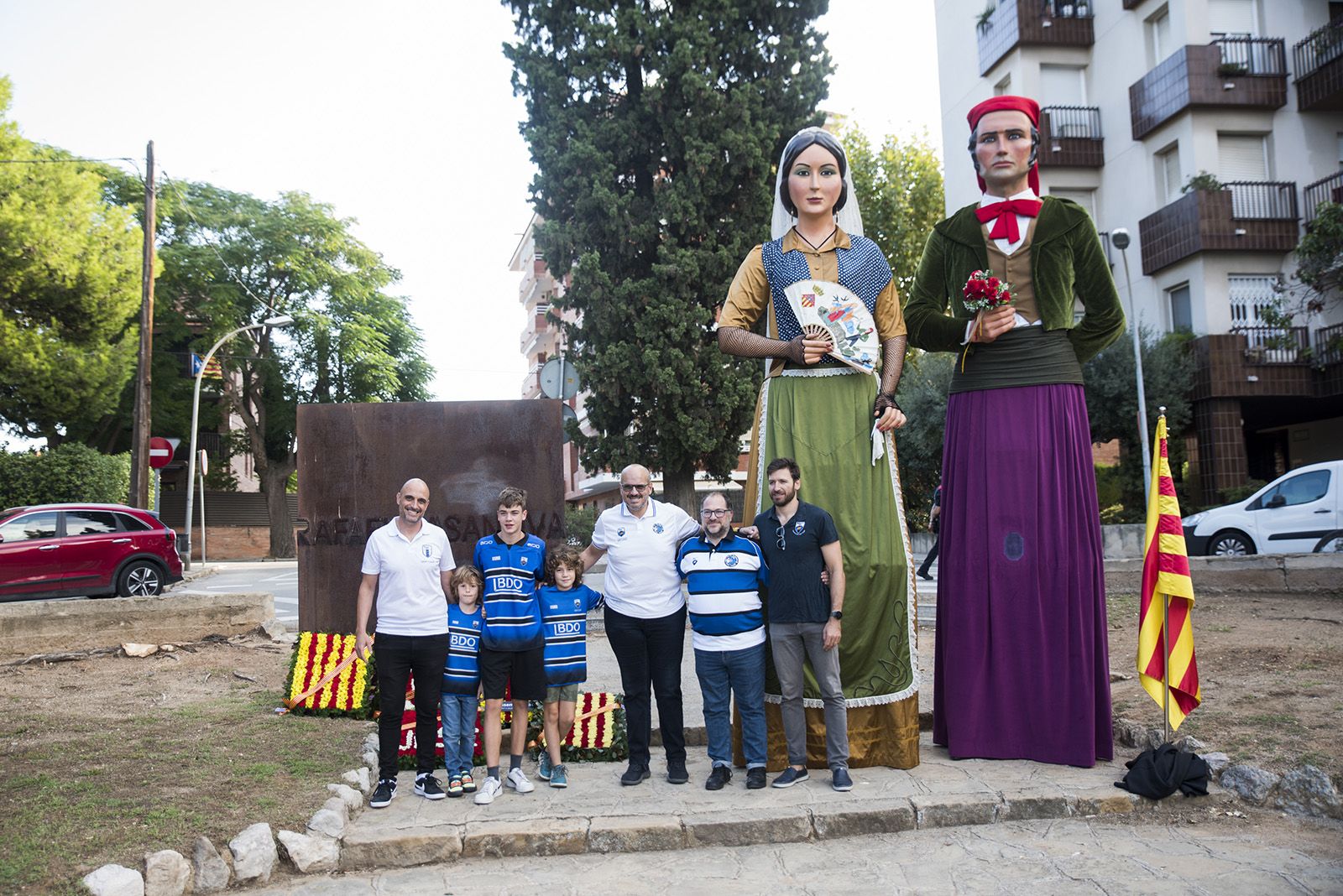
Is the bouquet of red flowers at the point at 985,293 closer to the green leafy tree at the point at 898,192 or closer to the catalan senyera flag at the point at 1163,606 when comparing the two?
the catalan senyera flag at the point at 1163,606

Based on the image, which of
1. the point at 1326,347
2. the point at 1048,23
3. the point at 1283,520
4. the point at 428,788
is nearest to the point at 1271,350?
the point at 1326,347

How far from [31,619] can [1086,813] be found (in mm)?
10182

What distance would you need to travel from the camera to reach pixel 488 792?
19.3 ft

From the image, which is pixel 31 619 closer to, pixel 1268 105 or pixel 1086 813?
pixel 1086 813

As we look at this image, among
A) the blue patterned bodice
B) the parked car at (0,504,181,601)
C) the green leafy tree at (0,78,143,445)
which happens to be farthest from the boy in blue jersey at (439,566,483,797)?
the green leafy tree at (0,78,143,445)

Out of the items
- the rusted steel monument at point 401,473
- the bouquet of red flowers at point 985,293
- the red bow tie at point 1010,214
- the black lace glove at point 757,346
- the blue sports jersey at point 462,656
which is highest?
the red bow tie at point 1010,214

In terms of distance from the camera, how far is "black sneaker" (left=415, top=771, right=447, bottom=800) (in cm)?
597

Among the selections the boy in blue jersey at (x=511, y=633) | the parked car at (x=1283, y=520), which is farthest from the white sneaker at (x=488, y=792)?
the parked car at (x=1283, y=520)

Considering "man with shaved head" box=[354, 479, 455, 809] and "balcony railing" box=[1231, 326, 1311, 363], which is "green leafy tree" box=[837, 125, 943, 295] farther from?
"man with shaved head" box=[354, 479, 455, 809]

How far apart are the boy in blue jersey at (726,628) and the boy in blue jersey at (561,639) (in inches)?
26.4

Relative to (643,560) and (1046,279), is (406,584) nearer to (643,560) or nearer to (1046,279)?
(643,560)

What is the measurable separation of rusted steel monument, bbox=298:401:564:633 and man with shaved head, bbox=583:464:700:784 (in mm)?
2212

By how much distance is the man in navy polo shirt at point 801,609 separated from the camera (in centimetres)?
594

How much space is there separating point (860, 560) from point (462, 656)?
7.66ft
